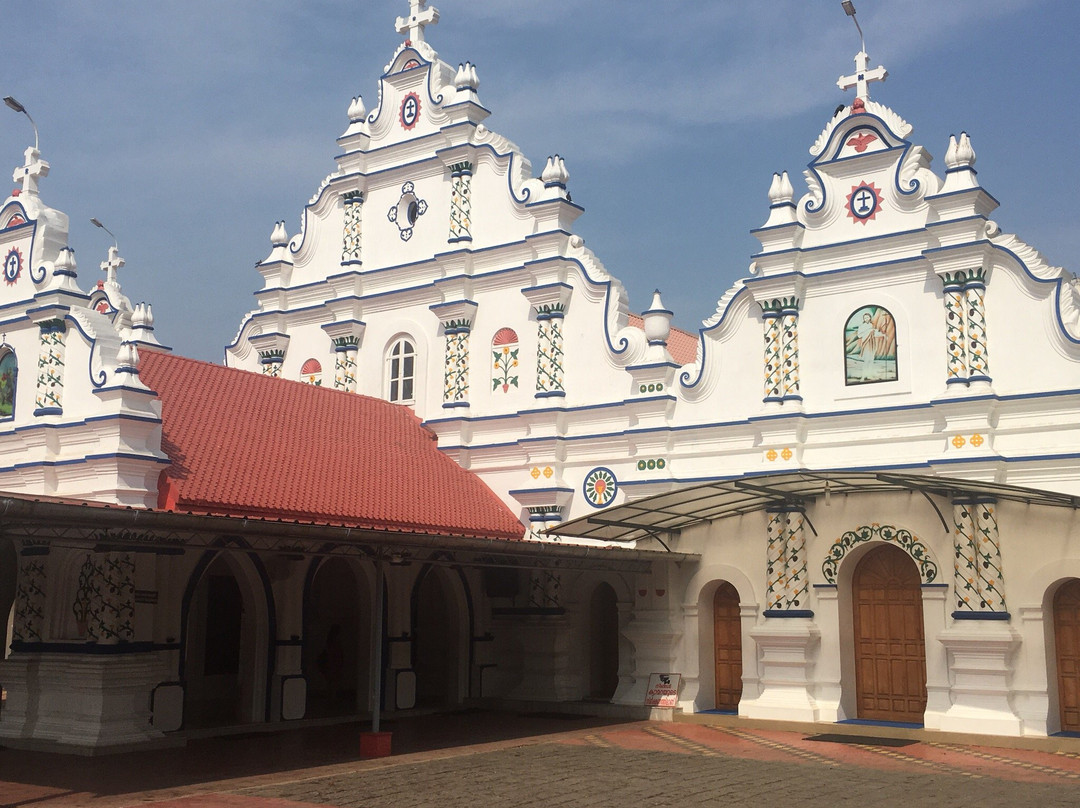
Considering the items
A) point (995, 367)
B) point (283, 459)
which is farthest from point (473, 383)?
point (995, 367)

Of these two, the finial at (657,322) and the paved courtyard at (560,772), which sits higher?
the finial at (657,322)

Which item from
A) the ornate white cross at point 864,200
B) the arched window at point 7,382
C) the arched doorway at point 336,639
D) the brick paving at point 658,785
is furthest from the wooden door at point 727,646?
the arched window at point 7,382

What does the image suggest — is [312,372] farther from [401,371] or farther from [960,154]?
[960,154]

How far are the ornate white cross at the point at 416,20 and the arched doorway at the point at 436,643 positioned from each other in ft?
38.1

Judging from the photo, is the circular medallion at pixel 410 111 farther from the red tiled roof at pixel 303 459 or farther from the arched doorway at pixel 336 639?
the arched doorway at pixel 336 639

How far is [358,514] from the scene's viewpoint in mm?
18969

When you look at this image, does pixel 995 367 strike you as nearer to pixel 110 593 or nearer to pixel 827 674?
pixel 827 674

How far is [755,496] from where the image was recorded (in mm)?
19078

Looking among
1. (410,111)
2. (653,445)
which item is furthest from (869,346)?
(410,111)

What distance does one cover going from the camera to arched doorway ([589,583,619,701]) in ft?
73.6

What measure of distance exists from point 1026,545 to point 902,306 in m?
4.32

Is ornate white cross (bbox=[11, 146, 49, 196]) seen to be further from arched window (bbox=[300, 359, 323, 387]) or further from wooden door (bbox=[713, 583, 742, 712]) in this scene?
wooden door (bbox=[713, 583, 742, 712])

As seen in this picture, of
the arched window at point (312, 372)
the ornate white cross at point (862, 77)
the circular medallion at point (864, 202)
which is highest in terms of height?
the ornate white cross at point (862, 77)

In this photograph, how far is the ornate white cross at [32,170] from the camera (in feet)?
69.7
